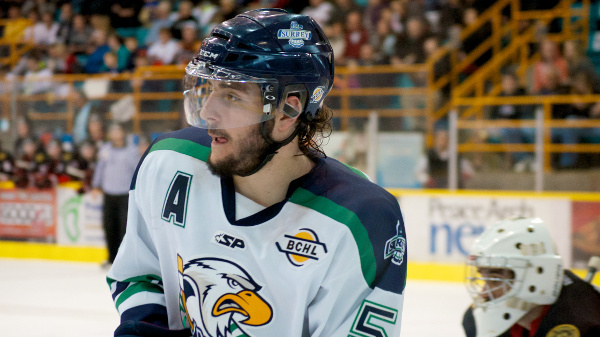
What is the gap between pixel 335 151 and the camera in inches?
253

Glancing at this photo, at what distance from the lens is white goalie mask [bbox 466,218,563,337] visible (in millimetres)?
2230

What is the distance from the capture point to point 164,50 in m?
9.03

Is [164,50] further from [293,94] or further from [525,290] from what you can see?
[293,94]

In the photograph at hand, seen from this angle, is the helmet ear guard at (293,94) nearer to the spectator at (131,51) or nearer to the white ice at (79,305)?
the white ice at (79,305)

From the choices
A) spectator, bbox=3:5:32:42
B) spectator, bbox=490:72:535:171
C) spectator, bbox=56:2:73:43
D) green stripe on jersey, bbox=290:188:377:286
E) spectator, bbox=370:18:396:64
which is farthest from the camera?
spectator, bbox=3:5:32:42

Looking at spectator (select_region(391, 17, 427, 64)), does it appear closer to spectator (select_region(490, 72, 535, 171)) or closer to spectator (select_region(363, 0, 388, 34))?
spectator (select_region(363, 0, 388, 34))

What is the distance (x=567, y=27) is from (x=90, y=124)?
5.13m

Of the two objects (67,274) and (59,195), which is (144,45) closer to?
(59,195)

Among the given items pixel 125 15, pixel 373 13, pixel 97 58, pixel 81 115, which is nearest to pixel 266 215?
pixel 81 115

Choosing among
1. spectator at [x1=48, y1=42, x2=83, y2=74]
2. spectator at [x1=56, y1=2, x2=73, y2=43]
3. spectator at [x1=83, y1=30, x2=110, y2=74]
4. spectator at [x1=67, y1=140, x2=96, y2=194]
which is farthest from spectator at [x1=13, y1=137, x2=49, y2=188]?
spectator at [x1=56, y1=2, x2=73, y2=43]

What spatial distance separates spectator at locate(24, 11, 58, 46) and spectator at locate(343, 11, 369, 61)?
4.85 meters

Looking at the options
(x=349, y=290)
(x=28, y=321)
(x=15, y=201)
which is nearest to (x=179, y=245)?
(x=349, y=290)

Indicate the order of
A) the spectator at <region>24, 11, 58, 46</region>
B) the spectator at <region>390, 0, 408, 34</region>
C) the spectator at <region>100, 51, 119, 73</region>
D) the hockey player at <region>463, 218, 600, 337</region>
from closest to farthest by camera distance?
the hockey player at <region>463, 218, 600, 337</region> → the spectator at <region>390, 0, 408, 34</region> → the spectator at <region>100, 51, 119, 73</region> → the spectator at <region>24, 11, 58, 46</region>

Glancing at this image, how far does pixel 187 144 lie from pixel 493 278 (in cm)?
111
